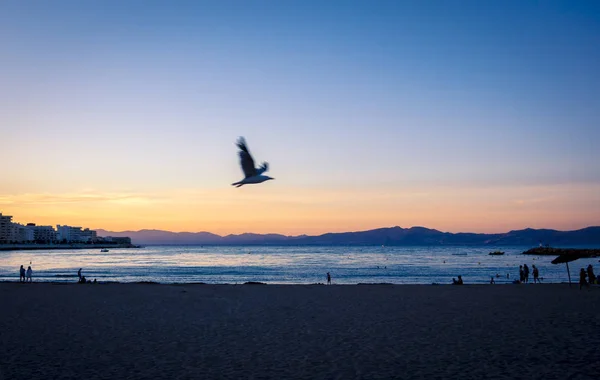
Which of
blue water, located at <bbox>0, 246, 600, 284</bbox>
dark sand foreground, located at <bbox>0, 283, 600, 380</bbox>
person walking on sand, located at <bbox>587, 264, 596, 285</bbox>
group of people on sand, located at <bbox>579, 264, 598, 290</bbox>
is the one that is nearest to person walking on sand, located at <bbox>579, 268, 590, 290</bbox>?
group of people on sand, located at <bbox>579, 264, 598, 290</bbox>

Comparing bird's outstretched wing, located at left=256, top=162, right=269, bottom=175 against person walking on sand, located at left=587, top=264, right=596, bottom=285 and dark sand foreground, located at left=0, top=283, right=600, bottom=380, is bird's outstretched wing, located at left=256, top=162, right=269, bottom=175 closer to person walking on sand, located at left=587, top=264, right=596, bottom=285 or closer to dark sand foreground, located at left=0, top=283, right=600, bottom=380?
dark sand foreground, located at left=0, top=283, right=600, bottom=380

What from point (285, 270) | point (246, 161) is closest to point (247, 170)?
point (246, 161)

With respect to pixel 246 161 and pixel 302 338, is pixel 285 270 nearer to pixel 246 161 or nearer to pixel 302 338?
pixel 302 338

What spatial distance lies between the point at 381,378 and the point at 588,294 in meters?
16.9

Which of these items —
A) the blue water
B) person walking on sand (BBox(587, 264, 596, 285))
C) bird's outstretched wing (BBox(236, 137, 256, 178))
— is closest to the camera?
bird's outstretched wing (BBox(236, 137, 256, 178))

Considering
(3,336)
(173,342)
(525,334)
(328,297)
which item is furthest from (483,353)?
(328,297)

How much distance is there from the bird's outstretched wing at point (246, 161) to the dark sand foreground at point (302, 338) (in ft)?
11.3

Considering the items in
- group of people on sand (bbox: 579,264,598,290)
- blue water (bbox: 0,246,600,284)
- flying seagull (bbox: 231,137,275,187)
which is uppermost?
flying seagull (bbox: 231,137,275,187)

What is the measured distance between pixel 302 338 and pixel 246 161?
4210 millimetres

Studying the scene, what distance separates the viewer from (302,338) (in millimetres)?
11312

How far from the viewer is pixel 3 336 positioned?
452 inches

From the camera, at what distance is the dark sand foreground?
325 inches

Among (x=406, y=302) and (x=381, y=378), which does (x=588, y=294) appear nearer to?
(x=406, y=302)

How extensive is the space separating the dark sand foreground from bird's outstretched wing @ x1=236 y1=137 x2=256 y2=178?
3.43 m
